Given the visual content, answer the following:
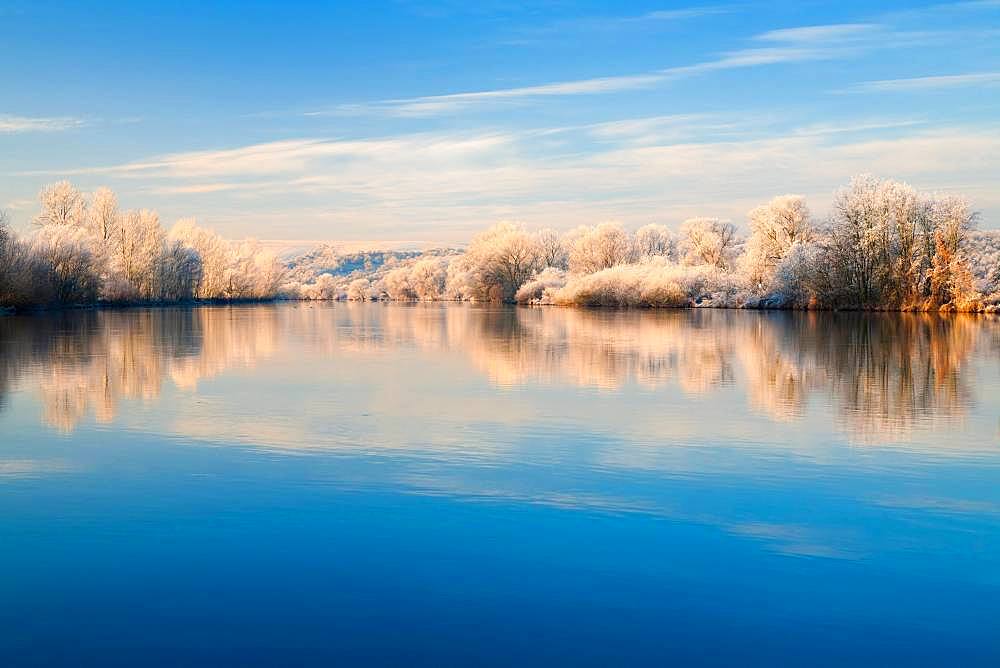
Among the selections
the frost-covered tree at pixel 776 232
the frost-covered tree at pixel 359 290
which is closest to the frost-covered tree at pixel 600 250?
the frost-covered tree at pixel 776 232

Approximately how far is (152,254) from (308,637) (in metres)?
69.6

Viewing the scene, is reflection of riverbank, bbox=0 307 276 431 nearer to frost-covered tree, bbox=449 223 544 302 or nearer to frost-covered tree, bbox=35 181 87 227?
frost-covered tree, bbox=35 181 87 227

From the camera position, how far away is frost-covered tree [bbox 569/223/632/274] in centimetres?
8006

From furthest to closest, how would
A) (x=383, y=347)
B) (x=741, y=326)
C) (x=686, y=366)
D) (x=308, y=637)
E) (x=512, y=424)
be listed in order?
1. (x=741, y=326)
2. (x=383, y=347)
3. (x=686, y=366)
4. (x=512, y=424)
5. (x=308, y=637)

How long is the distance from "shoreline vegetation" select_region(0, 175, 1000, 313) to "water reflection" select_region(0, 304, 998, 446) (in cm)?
1455

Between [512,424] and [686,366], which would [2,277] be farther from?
[512,424]

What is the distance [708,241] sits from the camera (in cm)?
7819

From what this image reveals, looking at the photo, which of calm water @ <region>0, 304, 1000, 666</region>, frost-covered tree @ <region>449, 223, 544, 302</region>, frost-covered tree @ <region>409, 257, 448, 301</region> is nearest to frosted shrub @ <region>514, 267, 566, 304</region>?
frost-covered tree @ <region>449, 223, 544, 302</region>

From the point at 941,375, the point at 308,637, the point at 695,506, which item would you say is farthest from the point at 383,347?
the point at 308,637

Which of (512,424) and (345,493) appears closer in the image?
(345,493)

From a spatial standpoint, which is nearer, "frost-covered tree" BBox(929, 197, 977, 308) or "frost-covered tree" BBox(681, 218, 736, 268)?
"frost-covered tree" BBox(929, 197, 977, 308)

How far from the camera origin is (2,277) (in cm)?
4141

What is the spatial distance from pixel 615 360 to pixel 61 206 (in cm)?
5740

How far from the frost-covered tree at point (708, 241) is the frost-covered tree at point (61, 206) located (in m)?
46.9
